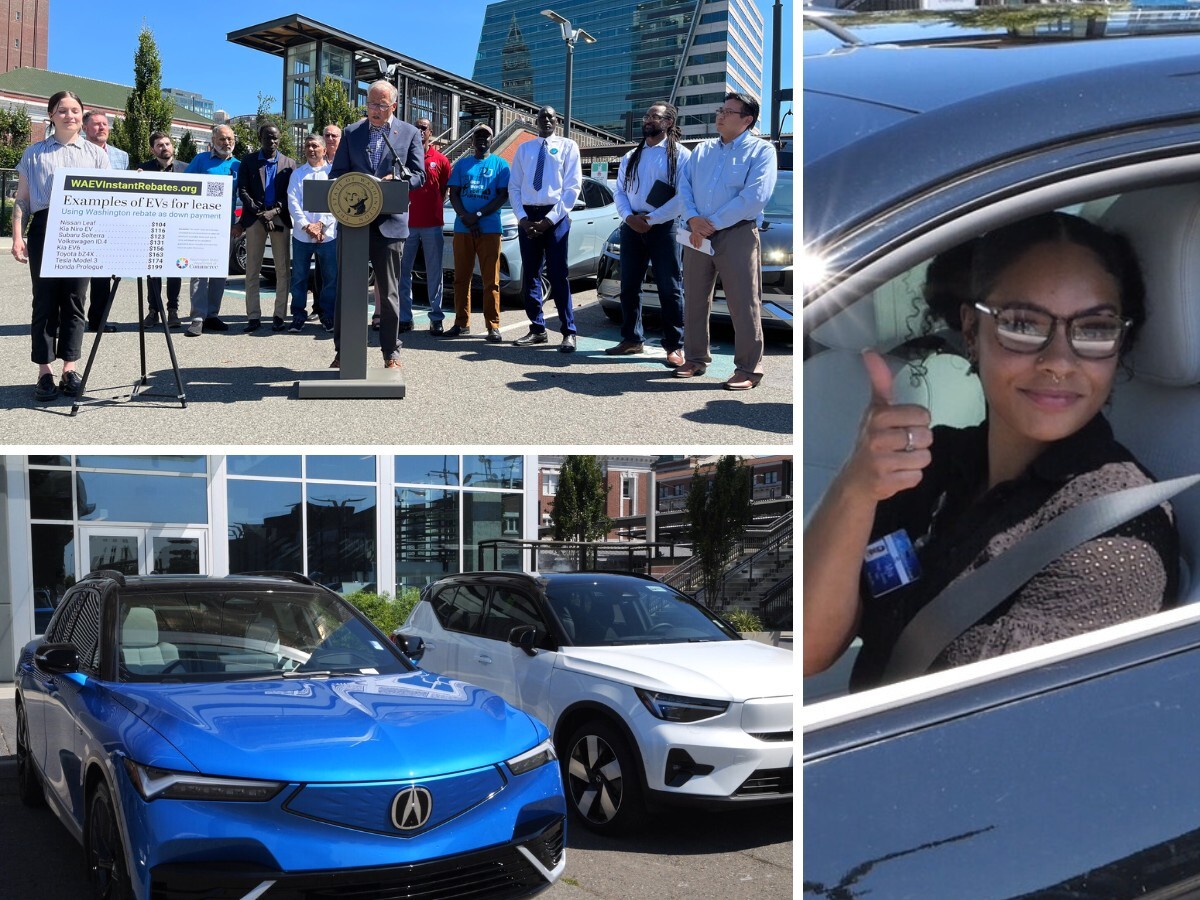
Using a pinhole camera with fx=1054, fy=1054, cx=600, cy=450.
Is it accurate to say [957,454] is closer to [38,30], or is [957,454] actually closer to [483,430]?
[483,430]

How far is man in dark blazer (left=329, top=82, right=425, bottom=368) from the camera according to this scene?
7184mm

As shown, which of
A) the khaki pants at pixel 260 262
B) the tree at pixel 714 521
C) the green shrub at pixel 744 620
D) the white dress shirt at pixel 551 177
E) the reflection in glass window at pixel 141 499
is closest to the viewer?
the white dress shirt at pixel 551 177

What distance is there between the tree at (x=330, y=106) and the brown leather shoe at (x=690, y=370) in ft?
107

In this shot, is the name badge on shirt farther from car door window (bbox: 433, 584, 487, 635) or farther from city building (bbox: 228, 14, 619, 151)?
city building (bbox: 228, 14, 619, 151)

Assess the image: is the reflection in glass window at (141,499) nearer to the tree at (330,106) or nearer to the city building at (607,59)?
the tree at (330,106)

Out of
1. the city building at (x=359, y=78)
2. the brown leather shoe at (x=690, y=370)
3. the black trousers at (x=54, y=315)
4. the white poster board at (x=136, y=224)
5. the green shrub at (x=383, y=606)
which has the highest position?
the city building at (x=359, y=78)

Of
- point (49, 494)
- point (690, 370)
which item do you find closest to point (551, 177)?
point (690, 370)

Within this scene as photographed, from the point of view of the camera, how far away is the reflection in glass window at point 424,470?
52.0 feet

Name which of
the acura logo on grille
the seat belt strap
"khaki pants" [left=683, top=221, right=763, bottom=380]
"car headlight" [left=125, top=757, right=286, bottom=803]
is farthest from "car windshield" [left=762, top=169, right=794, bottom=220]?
the seat belt strap

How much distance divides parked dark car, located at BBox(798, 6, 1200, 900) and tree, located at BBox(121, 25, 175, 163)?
3487cm

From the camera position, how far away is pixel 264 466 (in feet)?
47.6

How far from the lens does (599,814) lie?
4828mm

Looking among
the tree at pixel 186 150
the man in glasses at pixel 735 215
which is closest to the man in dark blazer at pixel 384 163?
the man in glasses at pixel 735 215

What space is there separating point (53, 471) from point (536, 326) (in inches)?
314
